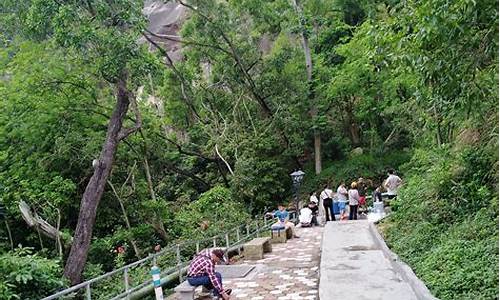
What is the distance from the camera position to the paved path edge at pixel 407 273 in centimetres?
653

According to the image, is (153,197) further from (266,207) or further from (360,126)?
(360,126)

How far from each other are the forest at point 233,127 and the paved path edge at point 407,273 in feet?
0.47

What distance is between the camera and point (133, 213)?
18219mm

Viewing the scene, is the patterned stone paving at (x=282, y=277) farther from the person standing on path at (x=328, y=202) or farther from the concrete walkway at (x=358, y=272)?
the person standing on path at (x=328, y=202)

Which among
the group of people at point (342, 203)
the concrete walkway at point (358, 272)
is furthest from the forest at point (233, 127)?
the group of people at point (342, 203)

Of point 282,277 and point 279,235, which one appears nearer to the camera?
point 282,277

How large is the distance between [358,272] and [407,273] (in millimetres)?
917

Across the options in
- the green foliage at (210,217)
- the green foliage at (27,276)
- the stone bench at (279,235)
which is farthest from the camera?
the green foliage at (210,217)

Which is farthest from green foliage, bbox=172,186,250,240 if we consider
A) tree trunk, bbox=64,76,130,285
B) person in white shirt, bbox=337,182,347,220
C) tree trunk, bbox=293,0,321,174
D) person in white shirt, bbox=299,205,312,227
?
tree trunk, bbox=293,0,321,174

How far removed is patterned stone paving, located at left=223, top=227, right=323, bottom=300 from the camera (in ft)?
28.7

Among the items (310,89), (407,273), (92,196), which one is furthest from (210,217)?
(310,89)

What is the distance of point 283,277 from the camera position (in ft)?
33.2

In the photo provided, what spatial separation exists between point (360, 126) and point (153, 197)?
17.8 meters

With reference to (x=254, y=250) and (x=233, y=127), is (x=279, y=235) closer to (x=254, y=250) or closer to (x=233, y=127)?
(x=254, y=250)
